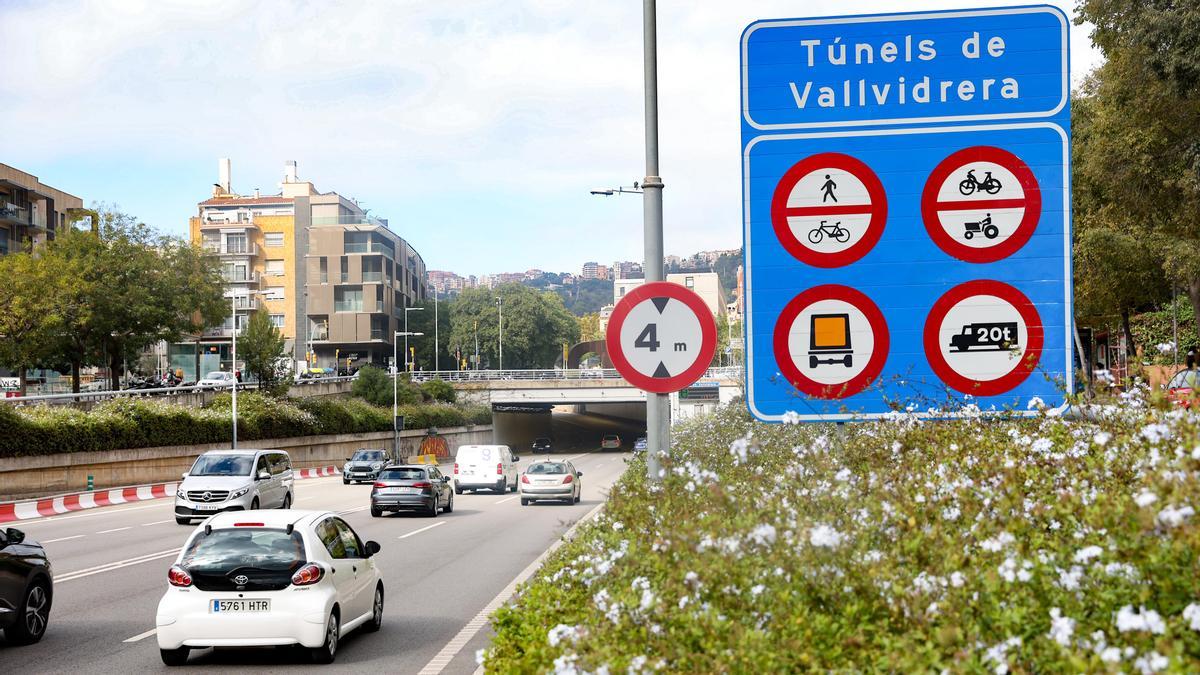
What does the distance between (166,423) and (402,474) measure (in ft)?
58.1

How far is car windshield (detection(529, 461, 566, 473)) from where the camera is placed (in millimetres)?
37438

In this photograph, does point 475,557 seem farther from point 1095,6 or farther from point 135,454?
point 135,454

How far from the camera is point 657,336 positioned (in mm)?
7547

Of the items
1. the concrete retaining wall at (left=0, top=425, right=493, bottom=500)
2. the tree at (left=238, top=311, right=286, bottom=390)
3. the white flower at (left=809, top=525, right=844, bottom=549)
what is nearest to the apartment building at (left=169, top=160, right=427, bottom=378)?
the tree at (left=238, top=311, right=286, bottom=390)

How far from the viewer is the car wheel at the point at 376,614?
13312mm

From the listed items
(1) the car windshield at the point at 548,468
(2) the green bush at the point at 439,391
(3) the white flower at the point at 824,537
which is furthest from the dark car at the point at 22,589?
(2) the green bush at the point at 439,391

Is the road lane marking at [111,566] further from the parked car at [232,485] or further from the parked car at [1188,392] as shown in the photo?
the parked car at [1188,392]

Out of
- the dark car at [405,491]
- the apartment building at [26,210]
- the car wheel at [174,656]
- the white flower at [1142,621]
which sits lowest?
the dark car at [405,491]

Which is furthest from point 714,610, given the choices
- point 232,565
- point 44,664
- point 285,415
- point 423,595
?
point 285,415

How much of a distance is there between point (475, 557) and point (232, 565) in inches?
403

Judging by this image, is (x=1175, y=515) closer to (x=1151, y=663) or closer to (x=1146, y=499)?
(x=1146, y=499)

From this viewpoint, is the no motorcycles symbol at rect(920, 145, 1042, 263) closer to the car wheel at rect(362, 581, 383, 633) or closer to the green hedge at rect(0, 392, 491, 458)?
the car wheel at rect(362, 581, 383, 633)

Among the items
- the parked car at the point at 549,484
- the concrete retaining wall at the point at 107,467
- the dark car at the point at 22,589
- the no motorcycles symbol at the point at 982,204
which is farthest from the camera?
the concrete retaining wall at the point at 107,467

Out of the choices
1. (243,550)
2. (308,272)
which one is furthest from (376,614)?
(308,272)
